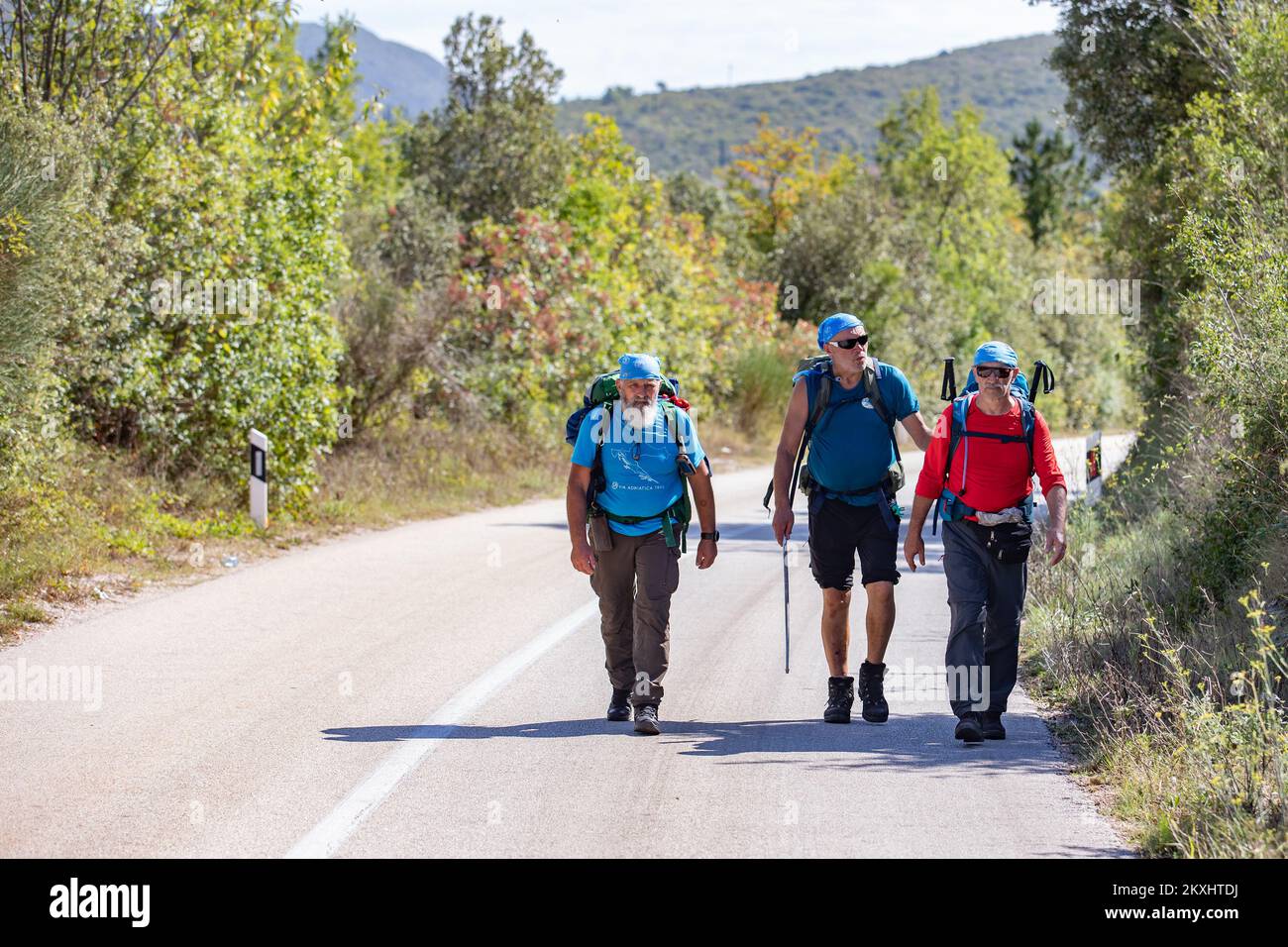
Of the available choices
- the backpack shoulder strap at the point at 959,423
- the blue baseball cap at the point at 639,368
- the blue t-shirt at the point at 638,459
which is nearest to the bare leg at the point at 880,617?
the backpack shoulder strap at the point at 959,423

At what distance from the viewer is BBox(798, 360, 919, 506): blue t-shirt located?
792cm

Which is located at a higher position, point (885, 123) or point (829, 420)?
point (885, 123)

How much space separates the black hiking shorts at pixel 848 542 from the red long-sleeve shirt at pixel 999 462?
1.59 ft

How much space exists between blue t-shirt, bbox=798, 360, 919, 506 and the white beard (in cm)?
83

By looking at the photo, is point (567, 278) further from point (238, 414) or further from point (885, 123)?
point (885, 123)

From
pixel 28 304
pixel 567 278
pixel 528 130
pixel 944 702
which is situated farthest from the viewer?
pixel 528 130

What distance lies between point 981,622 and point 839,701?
0.84 meters

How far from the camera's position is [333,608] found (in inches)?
451

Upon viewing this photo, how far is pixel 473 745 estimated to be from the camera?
740 cm

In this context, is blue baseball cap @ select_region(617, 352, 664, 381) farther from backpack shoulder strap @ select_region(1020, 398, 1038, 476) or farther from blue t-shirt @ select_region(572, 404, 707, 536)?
backpack shoulder strap @ select_region(1020, 398, 1038, 476)

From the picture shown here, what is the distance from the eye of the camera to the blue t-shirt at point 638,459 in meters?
7.80

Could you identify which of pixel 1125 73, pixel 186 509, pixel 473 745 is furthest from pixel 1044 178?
pixel 473 745

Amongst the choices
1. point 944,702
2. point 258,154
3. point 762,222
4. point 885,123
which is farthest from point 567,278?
point 885,123
